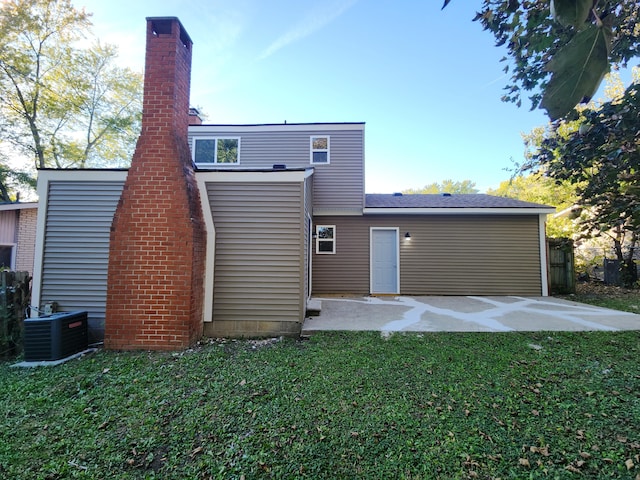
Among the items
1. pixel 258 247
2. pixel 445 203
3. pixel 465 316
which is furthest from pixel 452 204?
pixel 258 247

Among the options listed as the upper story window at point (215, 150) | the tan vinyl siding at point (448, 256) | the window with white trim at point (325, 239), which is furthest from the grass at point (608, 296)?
the upper story window at point (215, 150)

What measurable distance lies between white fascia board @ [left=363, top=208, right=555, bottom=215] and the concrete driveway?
2.59 metres

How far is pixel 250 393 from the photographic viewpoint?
2.93m

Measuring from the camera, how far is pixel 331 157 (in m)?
9.22

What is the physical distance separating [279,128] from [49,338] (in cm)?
773

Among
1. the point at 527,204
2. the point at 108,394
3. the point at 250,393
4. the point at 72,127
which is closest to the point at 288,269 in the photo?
the point at 250,393

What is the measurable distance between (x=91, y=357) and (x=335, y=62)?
1050 centimetres

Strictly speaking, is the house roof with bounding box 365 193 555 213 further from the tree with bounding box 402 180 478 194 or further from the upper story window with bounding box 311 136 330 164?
the tree with bounding box 402 180 478 194

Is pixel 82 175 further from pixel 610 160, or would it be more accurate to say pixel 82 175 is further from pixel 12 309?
pixel 610 160

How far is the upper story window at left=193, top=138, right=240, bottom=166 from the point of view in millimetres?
9414

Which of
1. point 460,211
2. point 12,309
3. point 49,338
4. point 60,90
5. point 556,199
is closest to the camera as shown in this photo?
point 49,338

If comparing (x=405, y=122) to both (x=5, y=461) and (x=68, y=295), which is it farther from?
(x=5, y=461)

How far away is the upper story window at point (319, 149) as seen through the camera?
9289 millimetres

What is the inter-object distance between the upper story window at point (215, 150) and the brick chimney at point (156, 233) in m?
5.14
